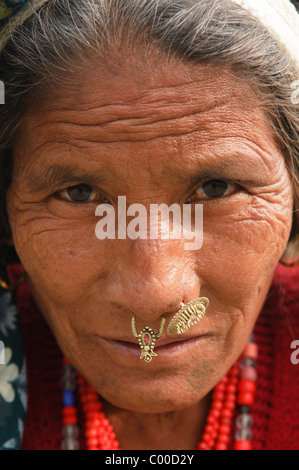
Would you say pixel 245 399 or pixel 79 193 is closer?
pixel 79 193

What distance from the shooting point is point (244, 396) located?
7.62ft

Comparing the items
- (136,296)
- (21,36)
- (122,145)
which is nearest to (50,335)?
(136,296)

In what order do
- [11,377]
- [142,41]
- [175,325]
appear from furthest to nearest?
1. [11,377]
2. [175,325]
3. [142,41]

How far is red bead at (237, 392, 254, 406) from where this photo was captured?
2.32m

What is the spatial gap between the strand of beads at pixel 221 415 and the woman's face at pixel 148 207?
28cm

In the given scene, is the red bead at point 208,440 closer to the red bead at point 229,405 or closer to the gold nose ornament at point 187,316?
the red bead at point 229,405

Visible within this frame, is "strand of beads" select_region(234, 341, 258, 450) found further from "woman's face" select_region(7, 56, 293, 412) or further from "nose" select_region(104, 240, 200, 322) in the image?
"nose" select_region(104, 240, 200, 322)

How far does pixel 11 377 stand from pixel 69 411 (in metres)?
0.25

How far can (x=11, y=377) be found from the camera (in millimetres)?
2172

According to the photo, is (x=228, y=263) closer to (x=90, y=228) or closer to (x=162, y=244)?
(x=162, y=244)

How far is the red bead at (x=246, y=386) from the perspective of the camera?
7.66 ft

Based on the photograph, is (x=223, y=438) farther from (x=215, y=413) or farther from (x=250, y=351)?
(x=250, y=351)

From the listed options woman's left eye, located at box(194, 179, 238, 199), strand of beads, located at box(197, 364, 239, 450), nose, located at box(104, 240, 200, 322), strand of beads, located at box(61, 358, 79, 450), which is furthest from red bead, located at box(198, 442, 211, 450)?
woman's left eye, located at box(194, 179, 238, 199)

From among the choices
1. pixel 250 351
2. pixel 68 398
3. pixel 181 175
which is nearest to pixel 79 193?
pixel 181 175
